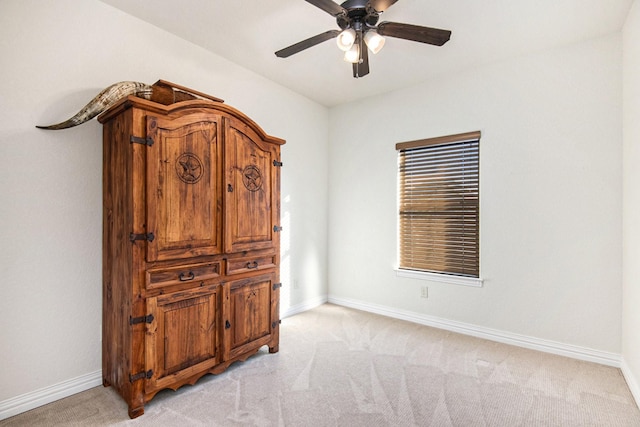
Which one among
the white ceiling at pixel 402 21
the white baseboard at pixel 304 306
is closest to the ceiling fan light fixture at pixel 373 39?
the white ceiling at pixel 402 21

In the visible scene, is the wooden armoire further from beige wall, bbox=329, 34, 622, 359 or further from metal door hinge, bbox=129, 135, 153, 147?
beige wall, bbox=329, 34, 622, 359

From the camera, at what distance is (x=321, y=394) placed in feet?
6.87

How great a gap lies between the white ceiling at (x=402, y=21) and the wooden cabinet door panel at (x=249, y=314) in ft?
6.52

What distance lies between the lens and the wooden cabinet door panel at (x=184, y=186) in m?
1.94

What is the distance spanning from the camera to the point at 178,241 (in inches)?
81.0

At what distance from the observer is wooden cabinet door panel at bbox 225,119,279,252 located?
2346 mm

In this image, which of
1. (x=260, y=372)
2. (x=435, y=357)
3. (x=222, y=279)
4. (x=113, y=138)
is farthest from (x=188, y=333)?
(x=435, y=357)

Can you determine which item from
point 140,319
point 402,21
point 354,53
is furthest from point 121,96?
point 402,21

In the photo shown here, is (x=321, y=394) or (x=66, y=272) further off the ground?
(x=66, y=272)

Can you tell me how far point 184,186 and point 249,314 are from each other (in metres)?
1.12

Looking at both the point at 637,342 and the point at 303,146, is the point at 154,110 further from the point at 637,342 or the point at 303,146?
the point at 637,342

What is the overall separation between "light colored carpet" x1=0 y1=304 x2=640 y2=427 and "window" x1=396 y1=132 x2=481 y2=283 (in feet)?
2.85

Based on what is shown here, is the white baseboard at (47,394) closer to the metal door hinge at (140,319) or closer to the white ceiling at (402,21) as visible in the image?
the metal door hinge at (140,319)

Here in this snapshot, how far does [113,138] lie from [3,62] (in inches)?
26.8
